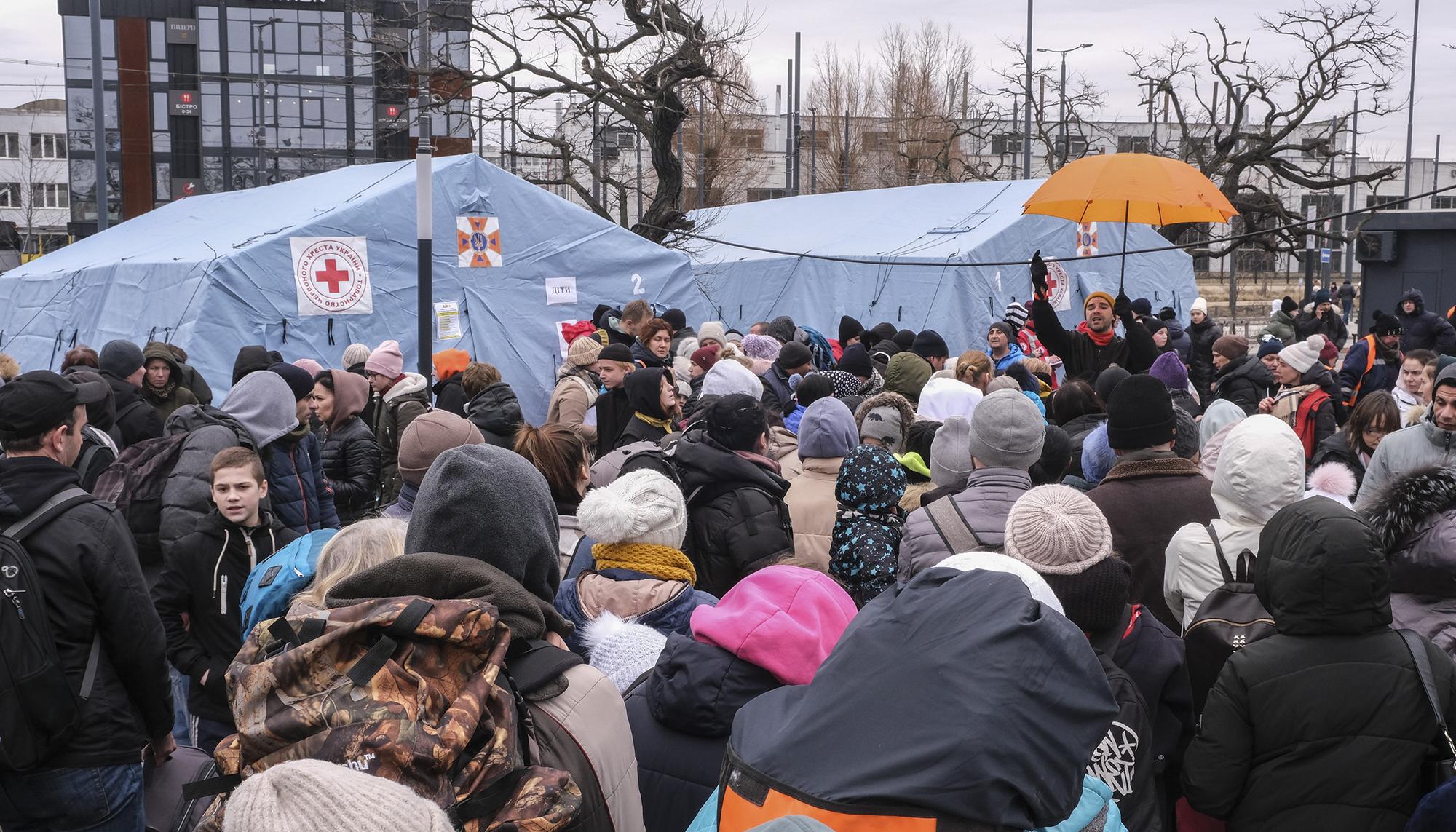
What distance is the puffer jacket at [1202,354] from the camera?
14.2m

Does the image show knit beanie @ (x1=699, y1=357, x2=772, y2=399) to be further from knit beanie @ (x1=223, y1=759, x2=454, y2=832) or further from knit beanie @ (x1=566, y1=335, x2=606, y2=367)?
knit beanie @ (x1=223, y1=759, x2=454, y2=832)

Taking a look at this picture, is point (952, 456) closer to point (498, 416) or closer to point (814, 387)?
point (814, 387)

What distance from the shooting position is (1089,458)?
5504mm

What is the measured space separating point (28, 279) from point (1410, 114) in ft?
115

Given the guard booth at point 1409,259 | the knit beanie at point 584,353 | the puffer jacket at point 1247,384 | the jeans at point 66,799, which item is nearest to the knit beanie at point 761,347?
the knit beanie at point 584,353

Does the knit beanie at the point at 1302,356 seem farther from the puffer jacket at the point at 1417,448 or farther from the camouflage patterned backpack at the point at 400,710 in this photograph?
the camouflage patterned backpack at the point at 400,710

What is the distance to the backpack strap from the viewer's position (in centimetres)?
392

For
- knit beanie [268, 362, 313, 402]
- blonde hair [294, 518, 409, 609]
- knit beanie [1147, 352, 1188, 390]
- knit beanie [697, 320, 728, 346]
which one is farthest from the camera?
knit beanie [697, 320, 728, 346]

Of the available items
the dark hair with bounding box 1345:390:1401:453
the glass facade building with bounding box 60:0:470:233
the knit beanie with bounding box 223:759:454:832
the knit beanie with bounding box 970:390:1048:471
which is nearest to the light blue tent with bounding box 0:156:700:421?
the dark hair with bounding box 1345:390:1401:453

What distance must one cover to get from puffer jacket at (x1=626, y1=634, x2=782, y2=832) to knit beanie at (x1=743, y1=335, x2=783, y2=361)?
7370mm

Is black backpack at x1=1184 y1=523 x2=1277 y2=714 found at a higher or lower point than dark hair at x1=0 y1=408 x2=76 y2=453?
lower

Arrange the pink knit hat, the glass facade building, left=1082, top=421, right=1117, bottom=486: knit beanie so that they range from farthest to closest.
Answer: the glass facade building < left=1082, top=421, right=1117, bottom=486: knit beanie < the pink knit hat

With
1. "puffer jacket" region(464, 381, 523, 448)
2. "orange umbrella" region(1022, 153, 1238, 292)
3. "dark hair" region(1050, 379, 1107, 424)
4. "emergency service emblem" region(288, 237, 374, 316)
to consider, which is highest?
"orange umbrella" region(1022, 153, 1238, 292)

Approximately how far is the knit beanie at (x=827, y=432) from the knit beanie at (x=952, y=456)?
368 mm
